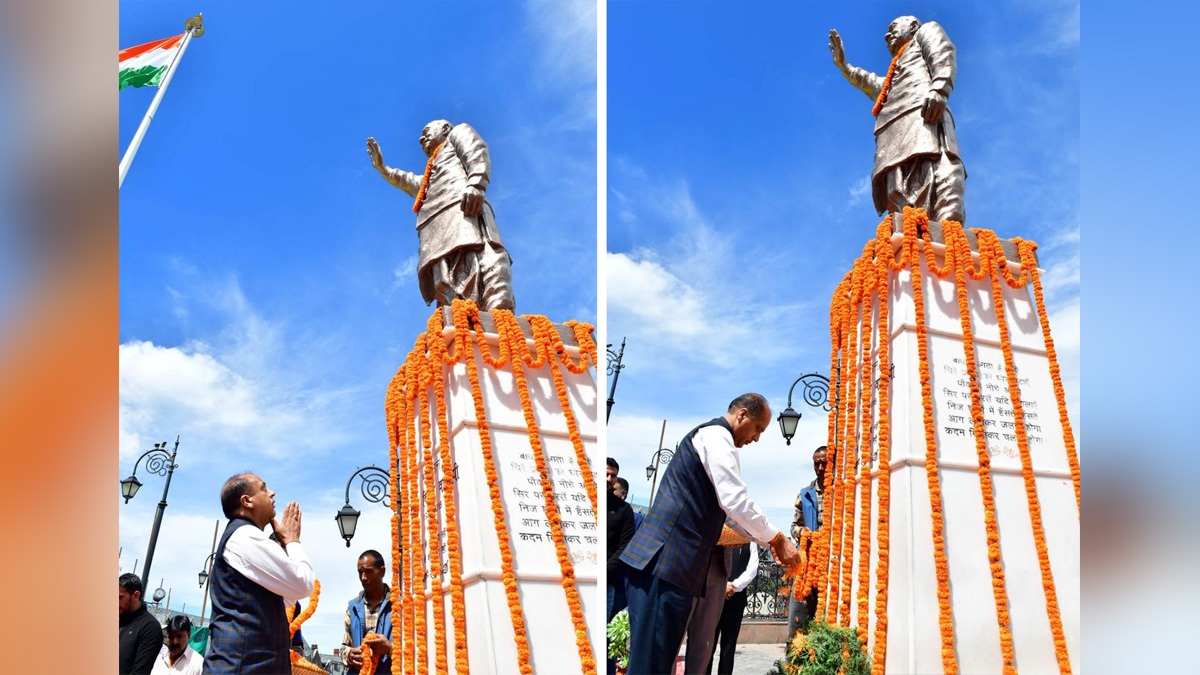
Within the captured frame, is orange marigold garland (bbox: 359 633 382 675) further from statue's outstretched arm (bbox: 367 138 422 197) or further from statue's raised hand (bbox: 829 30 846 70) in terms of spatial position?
statue's raised hand (bbox: 829 30 846 70)

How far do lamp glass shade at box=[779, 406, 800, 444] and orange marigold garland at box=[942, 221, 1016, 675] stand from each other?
1.72 metres

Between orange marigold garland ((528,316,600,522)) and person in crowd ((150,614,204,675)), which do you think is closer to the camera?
person in crowd ((150,614,204,675))

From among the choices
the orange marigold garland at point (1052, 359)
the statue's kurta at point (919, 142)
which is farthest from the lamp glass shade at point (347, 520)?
the orange marigold garland at point (1052, 359)

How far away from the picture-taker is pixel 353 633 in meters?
5.68

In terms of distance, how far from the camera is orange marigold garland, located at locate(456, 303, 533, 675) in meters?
4.48

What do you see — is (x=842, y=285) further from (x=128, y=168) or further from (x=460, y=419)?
(x=128, y=168)

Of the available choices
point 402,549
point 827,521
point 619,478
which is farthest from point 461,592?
point 827,521

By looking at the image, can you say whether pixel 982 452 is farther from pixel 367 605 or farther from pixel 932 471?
pixel 367 605

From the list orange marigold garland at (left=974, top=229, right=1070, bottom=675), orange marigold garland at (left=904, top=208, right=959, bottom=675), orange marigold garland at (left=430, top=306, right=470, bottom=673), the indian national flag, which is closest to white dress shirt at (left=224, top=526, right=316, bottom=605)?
orange marigold garland at (left=430, top=306, right=470, bottom=673)

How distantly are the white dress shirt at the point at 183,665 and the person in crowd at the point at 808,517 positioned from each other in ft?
9.73

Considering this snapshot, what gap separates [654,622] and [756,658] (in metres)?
1.81

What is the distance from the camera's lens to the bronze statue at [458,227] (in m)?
5.65

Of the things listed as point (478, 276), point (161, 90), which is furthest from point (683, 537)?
point (161, 90)
